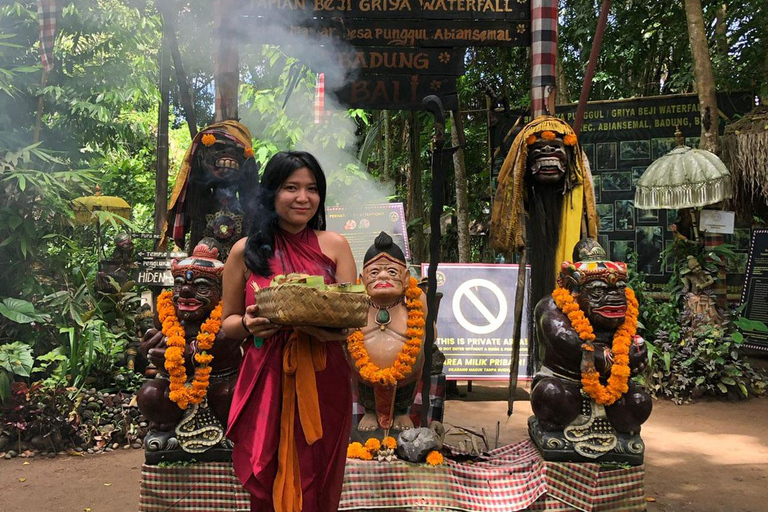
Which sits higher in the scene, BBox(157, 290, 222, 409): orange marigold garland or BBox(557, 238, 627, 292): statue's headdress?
BBox(557, 238, 627, 292): statue's headdress

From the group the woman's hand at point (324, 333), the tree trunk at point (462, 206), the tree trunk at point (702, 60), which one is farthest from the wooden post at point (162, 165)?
the woman's hand at point (324, 333)

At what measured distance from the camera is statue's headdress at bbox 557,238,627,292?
3717 millimetres

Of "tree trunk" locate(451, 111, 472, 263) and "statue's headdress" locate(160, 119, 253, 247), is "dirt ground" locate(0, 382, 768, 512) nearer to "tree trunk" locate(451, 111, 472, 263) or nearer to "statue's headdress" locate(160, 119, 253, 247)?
"statue's headdress" locate(160, 119, 253, 247)

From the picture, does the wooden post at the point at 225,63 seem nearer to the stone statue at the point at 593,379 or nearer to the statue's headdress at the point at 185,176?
the statue's headdress at the point at 185,176

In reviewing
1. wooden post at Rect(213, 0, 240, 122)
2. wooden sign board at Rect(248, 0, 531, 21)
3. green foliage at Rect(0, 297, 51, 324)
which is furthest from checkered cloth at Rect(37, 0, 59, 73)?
wooden sign board at Rect(248, 0, 531, 21)

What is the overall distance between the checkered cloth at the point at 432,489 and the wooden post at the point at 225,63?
245 centimetres

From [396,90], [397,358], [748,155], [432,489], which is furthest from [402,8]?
[748,155]

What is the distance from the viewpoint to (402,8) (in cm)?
494

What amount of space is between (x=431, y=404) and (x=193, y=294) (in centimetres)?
176

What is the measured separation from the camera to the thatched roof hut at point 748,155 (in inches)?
306

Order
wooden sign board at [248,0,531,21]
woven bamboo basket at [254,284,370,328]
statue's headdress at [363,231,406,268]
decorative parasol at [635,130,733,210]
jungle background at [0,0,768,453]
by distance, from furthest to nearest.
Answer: decorative parasol at [635,130,733,210], jungle background at [0,0,768,453], wooden sign board at [248,0,531,21], statue's headdress at [363,231,406,268], woven bamboo basket at [254,284,370,328]

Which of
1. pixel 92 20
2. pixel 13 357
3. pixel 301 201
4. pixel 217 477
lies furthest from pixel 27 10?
pixel 301 201

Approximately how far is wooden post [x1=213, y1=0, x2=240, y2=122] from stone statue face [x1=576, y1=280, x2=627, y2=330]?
2.73 meters

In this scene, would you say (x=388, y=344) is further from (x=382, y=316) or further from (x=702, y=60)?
(x=702, y=60)
